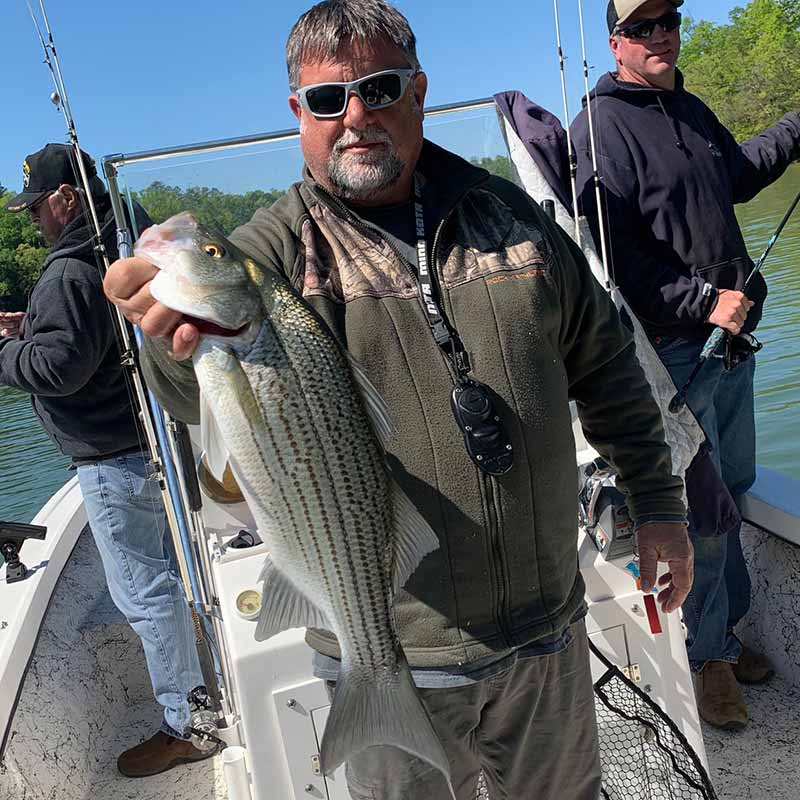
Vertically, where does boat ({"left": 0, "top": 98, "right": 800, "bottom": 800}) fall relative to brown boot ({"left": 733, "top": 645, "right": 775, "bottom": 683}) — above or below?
above

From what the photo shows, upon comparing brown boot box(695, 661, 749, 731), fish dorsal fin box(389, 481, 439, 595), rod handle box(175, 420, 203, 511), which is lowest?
brown boot box(695, 661, 749, 731)

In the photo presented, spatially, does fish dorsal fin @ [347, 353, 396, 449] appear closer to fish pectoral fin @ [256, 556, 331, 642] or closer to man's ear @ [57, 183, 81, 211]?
fish pectoral fin @ [256, 556, 331, 642]

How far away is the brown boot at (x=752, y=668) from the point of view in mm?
3719

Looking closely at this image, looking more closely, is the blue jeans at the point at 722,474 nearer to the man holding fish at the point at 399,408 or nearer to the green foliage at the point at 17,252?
the man holding fish at the point at 399,408

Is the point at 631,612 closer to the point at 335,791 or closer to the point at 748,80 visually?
the point at 335,791

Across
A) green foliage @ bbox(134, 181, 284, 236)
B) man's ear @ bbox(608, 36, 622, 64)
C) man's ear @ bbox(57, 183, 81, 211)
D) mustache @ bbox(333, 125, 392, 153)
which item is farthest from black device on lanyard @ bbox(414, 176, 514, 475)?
man's ear @ bbox(57, 183, 81, 211)

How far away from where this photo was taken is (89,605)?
4.68 metres

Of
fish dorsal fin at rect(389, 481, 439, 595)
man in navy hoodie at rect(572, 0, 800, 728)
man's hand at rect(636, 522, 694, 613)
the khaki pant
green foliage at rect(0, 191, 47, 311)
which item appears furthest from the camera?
green foliage at rect(0, 191, 47, 311)

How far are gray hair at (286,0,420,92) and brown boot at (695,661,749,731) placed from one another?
9.44ft

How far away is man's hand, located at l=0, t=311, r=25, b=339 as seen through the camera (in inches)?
148

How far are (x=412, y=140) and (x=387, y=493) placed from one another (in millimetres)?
918

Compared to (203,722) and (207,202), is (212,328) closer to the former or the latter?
(207,202)

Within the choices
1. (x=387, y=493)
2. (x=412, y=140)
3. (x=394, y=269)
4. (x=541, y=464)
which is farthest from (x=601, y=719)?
(x=412, y=140)

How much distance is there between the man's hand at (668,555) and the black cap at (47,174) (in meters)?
2.91
